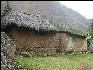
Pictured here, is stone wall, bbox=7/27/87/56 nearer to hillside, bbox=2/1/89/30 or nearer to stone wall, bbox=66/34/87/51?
stone wall, bbox=66/34/87/51

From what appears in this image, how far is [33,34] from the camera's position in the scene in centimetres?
1706

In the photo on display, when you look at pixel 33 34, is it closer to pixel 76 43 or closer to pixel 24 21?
pixel 24 21

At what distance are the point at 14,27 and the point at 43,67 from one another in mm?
5088

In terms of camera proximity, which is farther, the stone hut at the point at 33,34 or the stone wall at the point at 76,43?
the stone wall at the point at 76,43

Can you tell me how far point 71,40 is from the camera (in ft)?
65.6

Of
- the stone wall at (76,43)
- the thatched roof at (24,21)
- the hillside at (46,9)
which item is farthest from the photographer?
the hillside at (46,9)

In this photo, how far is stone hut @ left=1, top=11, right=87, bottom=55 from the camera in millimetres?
16234

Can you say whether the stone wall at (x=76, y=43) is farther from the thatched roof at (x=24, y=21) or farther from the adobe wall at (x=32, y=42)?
the thatched roof at (x=24, y=21)

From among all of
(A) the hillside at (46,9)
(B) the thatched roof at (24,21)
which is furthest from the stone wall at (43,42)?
(A) the hillside at (46,9)

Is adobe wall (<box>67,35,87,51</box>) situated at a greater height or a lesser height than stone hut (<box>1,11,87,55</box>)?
lesser

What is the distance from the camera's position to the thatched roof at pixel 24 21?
630 inches

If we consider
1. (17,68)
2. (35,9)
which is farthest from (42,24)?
(35,9)

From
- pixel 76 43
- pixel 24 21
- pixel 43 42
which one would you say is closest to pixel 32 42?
pixel 43 42

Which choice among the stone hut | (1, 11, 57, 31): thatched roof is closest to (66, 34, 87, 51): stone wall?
the stone hut
